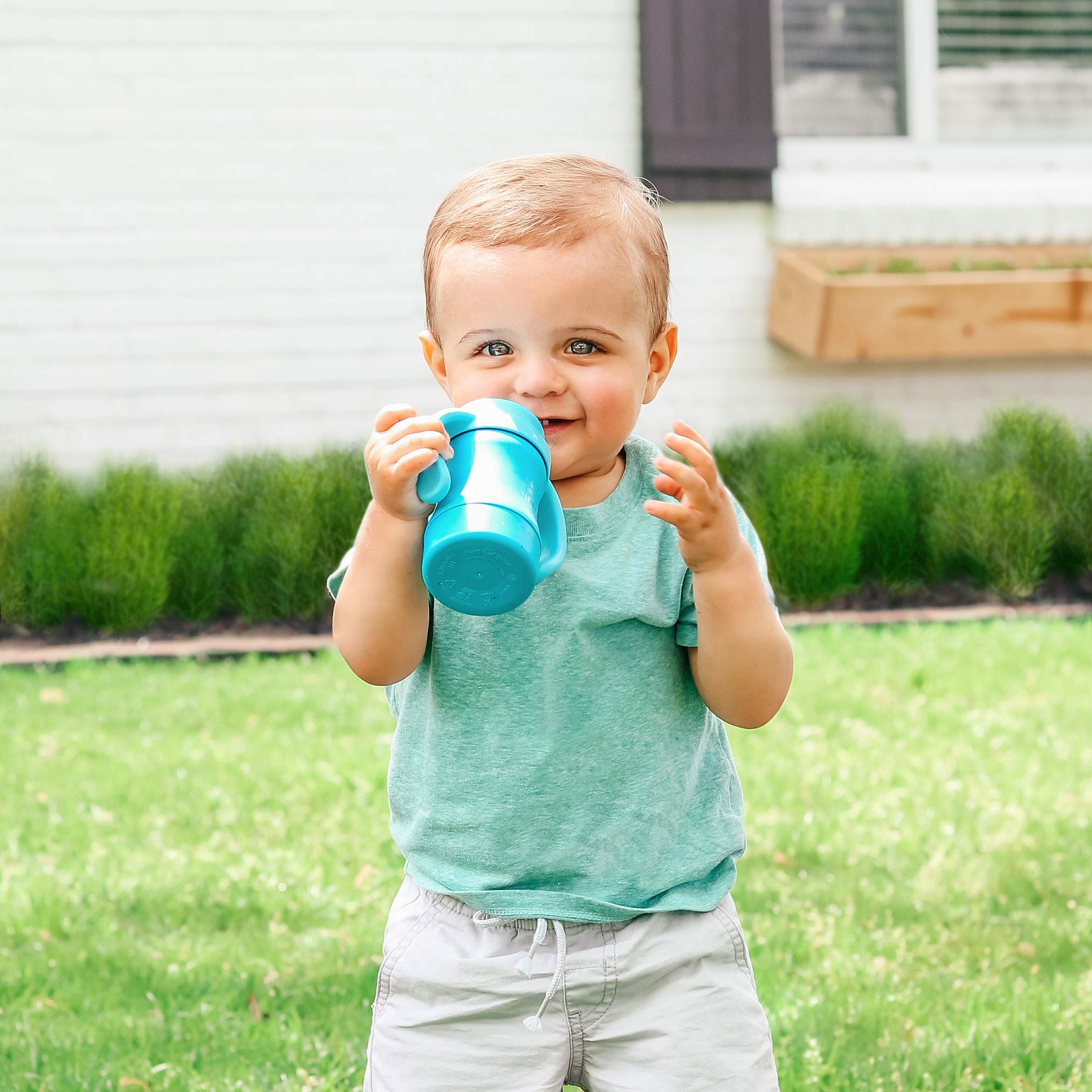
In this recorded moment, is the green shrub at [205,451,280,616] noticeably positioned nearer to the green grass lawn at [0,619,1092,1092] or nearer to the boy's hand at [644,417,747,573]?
the green grass lawn at [0,619,1092,1092]

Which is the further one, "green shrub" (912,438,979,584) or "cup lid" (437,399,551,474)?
"green shrub" (912,438,979,584)

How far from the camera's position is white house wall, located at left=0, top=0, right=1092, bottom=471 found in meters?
6.12

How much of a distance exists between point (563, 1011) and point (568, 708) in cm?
34

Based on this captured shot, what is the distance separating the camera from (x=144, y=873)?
3.14 metres

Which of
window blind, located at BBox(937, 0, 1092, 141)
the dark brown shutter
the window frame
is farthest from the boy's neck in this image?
window blind, located at BBox(937, 0, 1092, 141)

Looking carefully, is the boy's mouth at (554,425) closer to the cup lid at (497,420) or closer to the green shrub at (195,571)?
the cup lid at (497,420)

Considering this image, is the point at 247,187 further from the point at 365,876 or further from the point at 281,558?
the point at 365,876

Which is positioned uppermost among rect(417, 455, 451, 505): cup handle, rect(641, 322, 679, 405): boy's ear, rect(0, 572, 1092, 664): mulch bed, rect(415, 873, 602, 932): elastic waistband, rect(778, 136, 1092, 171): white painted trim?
rect(641, 322, 679, 405): boy's ear

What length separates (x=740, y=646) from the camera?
155cm

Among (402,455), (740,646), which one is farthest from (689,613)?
(402,455)

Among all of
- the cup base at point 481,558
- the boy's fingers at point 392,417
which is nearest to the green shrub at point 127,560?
the boy's fingers at point 392,417

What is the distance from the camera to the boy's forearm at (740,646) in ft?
5.00

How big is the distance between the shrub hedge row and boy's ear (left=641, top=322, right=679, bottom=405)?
3938 millimetres

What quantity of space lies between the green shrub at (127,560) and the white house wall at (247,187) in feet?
2.01
